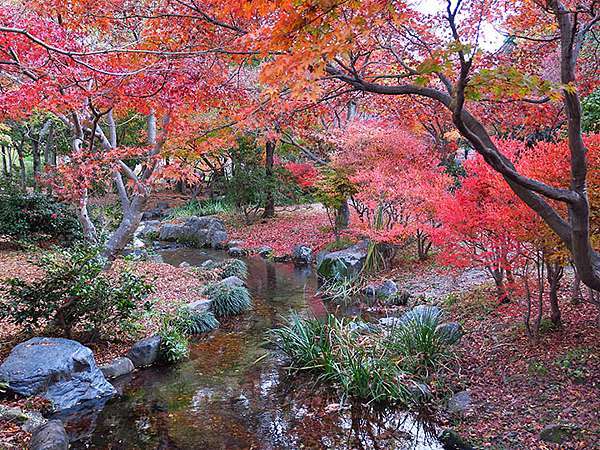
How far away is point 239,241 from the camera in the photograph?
55.4 feet

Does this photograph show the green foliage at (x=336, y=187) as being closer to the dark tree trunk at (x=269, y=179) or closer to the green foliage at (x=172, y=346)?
the green foliage at (x=172, y=346)

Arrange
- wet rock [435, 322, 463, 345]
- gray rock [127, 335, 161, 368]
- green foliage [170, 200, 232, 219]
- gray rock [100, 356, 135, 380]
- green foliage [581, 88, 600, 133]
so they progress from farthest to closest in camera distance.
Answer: green foliage [170, 200, 232, 219] < green foliage [581, 88, 600, 133] < gray rock [127, 335, 161, 368] < wet rock [435, 322, 463, 345] < gray rock [100, 356, 135, 380]

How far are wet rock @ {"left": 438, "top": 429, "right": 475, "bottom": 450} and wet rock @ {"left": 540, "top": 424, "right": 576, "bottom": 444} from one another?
611 mm

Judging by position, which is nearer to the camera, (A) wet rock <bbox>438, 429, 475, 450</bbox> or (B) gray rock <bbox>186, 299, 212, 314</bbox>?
(A) wet rock <bbox>438, 429, 475, 450</bbox>

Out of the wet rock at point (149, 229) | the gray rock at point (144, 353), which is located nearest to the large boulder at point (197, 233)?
the wet rock at point (149, 229)

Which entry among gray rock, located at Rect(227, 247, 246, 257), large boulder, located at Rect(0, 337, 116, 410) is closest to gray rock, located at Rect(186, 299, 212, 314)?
large boulder, located at Rect(0, 337, 116, 410)

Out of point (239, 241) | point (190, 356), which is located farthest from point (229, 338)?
point (239, 241)

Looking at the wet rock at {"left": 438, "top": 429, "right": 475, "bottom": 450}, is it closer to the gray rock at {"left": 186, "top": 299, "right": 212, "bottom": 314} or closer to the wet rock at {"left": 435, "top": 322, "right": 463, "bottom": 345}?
the wet rock at {"left": 435, "top": 322, "right": 463, "bottom": 345}

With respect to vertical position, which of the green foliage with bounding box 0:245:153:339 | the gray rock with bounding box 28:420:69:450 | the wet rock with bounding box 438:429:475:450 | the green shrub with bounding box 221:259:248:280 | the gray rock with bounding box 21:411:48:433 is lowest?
the wet rock with bounding box 438:429:475:450

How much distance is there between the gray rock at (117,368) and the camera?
604cm

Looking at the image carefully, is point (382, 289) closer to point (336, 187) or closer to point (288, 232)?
point (336, 187)

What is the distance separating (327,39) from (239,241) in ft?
45.1

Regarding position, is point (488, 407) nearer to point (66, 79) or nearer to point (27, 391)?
point (27, 391)

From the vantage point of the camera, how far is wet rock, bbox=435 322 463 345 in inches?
246
